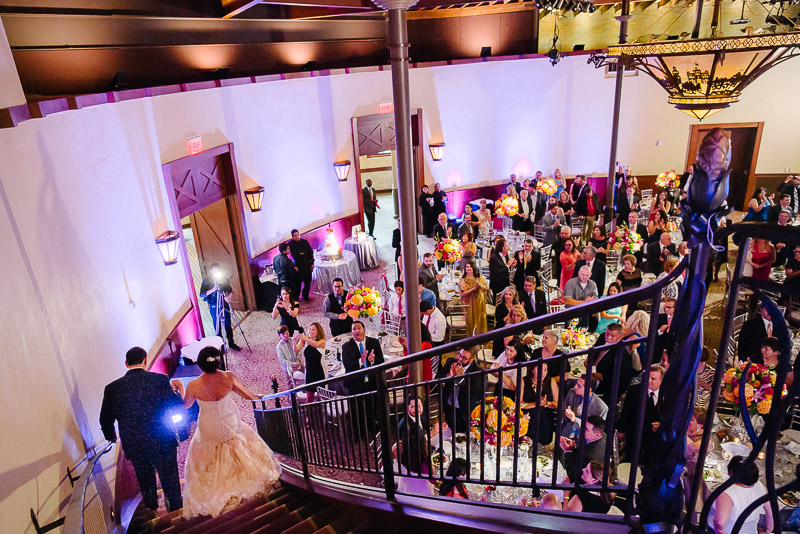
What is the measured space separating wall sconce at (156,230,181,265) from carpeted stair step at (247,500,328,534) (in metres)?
4.77

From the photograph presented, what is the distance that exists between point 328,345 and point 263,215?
15.0ft

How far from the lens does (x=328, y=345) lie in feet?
25.1

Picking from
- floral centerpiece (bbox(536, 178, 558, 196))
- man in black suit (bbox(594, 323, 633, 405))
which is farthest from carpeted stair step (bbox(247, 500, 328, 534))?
floral centerpiece (bbox(536, 178, 558, 196))

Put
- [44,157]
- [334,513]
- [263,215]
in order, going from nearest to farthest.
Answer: [334,513] < [44,157] < [263,215]

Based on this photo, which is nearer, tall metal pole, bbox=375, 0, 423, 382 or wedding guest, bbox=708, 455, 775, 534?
wedding guest, bbox=708, 455, 775, 534

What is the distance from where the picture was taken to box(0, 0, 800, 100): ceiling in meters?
7.50

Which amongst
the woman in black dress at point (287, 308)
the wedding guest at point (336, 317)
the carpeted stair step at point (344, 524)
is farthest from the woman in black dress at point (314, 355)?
the carpeted stair step at point (344, 524)

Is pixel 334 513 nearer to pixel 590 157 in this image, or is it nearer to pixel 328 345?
pixel 328 345

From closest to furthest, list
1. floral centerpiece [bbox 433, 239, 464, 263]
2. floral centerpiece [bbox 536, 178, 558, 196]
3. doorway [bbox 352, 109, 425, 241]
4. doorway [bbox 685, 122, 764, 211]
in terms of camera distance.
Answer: floral centerpiece [bbox 433, 239, 464, 263] < floral centerpiece [bbox 536, 178, 558, 196] < doorway [bbox 352, 109, 425, 241] < doorway [bbox 685, 122, 764, 211]

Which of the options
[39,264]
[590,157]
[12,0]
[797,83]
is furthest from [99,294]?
[797,83]

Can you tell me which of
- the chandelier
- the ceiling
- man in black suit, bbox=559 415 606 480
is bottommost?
man in black suit, bbox=559 415 606 480

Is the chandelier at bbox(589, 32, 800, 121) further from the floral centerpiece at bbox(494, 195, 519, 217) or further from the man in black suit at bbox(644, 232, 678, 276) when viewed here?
the floral centerpiece at bbox(494, 195, 519, 217)

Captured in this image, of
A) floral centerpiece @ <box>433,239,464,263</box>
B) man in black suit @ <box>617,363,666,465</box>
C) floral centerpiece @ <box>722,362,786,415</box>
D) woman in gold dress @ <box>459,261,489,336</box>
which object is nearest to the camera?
floral centerpiece @ <box>722,362,786,415</box>

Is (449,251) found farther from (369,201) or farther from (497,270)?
(369,201)
